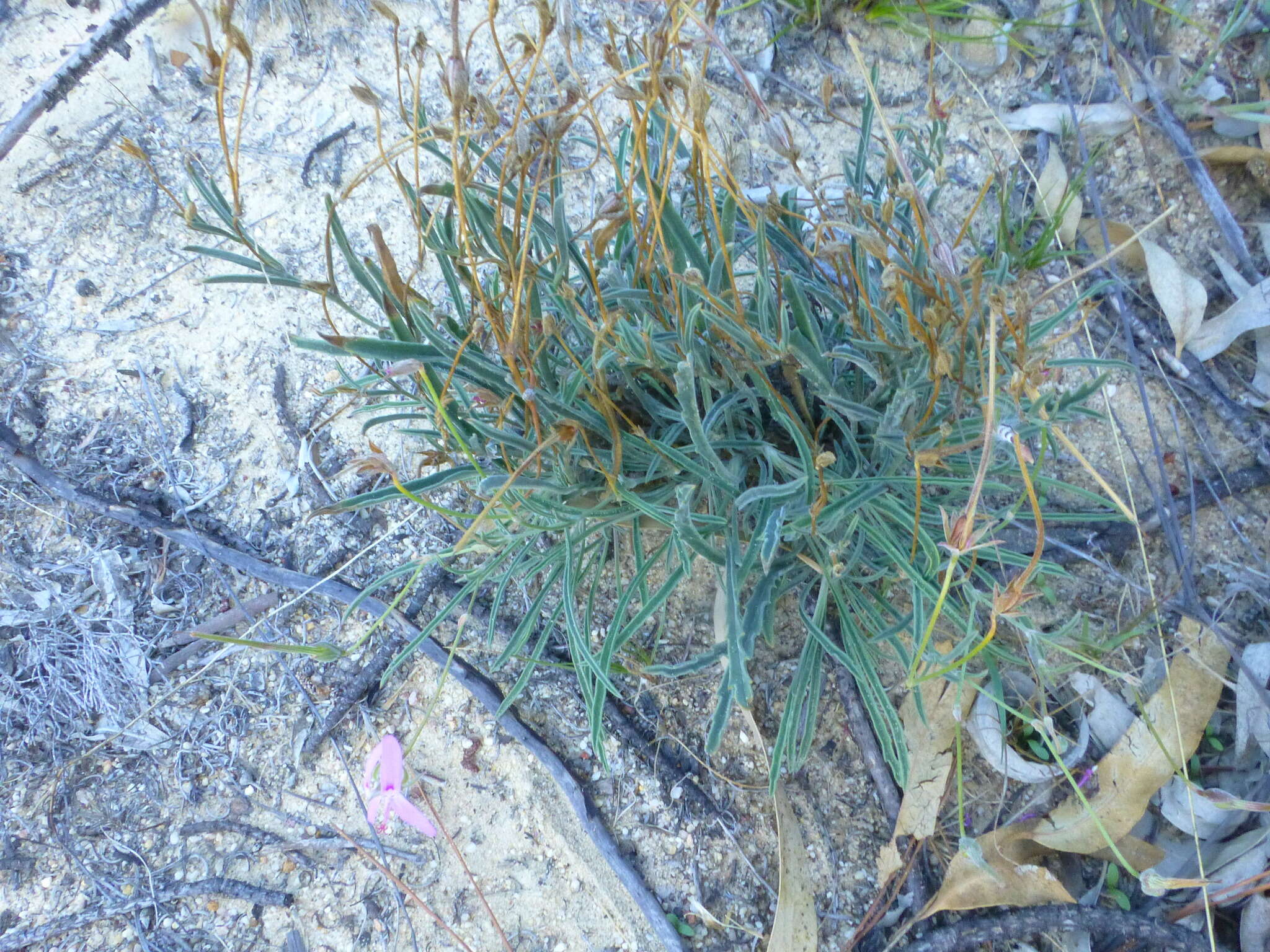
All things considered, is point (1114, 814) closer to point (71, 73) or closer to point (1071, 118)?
point (1071, 118)

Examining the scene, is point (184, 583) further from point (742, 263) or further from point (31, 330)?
point (742, 263)

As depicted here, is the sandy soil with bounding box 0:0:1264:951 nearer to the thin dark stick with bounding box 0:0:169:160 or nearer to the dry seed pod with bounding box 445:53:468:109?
the thin dark stick with bounding box 0:0:169:160

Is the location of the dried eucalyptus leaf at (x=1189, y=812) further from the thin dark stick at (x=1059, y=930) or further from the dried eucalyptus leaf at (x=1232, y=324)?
the dried eucalyptus leaf at (x=1232, y=324)

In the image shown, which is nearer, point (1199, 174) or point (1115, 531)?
point (1115, 531)

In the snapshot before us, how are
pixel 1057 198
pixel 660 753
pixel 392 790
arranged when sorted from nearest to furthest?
pixel 392 790
pixel 660 753
pixel 1057 198

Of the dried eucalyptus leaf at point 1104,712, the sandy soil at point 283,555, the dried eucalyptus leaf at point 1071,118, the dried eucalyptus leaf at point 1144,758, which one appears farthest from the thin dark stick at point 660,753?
the dried eucalyptus leaf at point 1071,118

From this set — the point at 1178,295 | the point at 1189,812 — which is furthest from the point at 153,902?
the point at 1178,295
